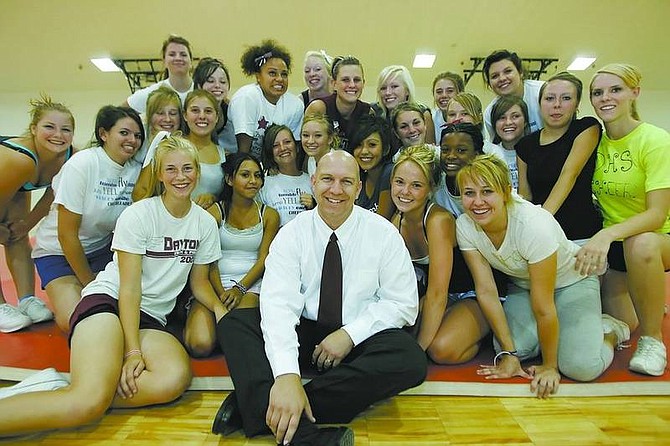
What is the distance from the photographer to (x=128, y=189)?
281 centimetres

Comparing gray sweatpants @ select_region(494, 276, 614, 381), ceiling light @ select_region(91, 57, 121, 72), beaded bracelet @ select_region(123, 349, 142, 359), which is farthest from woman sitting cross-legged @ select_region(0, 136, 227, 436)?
ceiling light @ select_region(91, 57, 121, 72)

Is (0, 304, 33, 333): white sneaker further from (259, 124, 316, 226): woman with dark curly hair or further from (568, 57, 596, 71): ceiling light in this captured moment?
(568, 57, 596, 71): ceiling light

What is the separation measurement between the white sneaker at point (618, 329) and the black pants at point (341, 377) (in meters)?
1.23

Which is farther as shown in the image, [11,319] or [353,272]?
[11,319]

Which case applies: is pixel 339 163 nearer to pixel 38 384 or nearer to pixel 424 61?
pixel 38 384

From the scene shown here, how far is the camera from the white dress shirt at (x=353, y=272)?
6.75 feet

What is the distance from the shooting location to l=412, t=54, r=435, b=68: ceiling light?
30.8 ft

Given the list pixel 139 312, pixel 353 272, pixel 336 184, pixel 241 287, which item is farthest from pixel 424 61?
pixel 139 312

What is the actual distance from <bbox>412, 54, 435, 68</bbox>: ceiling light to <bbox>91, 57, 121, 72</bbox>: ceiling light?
667 centimetres

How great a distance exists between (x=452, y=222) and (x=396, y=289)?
0.55 metres

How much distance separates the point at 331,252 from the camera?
6.93ft

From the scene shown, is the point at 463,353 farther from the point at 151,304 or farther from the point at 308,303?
the point at 151,304

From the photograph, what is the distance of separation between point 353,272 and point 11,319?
2304 millimetres

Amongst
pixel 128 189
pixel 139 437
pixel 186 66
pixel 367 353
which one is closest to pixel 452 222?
pixel 367 353
